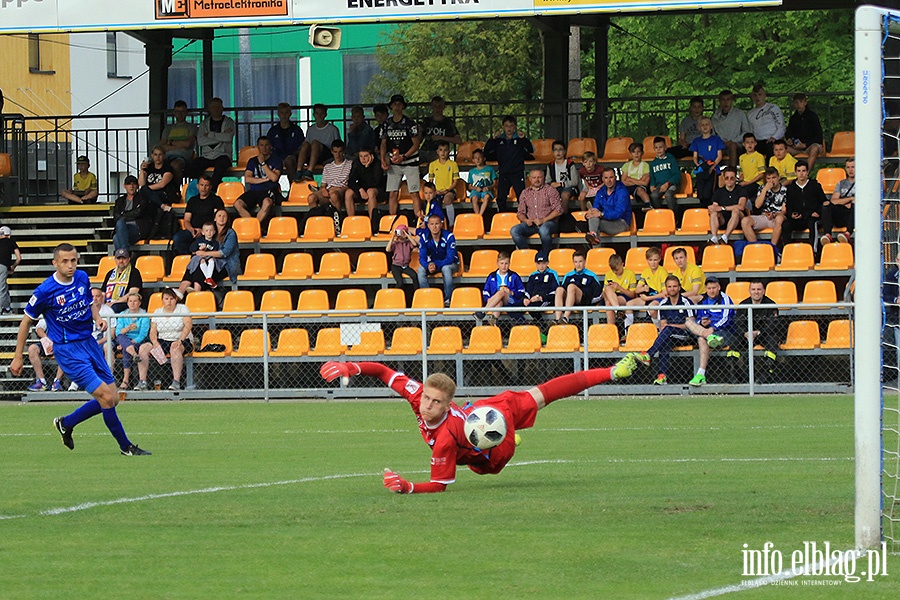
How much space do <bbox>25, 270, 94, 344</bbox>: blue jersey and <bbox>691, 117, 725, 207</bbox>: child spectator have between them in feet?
42.8

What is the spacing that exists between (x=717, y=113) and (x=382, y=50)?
26.9 m

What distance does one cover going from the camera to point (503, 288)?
2031 cm

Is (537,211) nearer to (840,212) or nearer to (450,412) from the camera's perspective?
(840,212)

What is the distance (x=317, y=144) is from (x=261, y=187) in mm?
1631

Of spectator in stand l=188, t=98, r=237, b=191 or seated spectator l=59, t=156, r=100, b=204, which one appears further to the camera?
seated spectator l=59, t=156, r=100, b=204

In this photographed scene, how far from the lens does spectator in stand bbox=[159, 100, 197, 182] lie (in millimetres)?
26406

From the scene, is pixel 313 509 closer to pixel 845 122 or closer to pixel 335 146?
pixel 335 146

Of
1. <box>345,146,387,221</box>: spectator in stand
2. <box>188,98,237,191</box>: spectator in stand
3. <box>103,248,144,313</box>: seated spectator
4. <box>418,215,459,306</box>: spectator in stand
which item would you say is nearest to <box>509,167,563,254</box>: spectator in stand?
<box>418,215,459,306</box>: spectator in stand

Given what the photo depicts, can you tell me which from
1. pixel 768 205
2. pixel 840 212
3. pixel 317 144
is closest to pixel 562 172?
pixel 768 205

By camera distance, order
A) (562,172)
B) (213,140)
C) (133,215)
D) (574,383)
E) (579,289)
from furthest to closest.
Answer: (213,140) → (133,215) → (562,172) → (579,289) → (574,383)

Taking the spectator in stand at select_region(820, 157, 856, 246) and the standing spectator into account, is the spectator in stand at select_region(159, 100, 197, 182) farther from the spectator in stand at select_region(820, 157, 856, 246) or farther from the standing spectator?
the spectator in stand at select_region(820, 157, 856, 246)

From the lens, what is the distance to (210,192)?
2430cm

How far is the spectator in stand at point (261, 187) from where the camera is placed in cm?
2469

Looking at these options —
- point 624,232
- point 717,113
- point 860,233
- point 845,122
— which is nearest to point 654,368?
point 624,232
